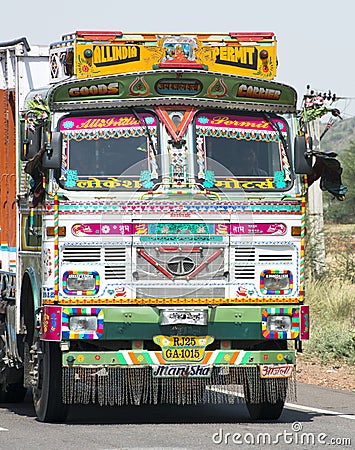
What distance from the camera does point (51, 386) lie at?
11312 mm

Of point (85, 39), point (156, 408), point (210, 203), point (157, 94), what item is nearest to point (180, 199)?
point (210, 203)

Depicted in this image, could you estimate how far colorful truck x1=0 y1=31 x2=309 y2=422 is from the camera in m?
11.2

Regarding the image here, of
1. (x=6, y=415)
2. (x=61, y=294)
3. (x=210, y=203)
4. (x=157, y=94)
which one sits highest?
(x=157, y=94)

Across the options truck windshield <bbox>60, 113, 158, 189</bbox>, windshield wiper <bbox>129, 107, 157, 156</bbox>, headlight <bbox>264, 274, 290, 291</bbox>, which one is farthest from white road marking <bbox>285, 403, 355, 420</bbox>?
windshield wiper <bbox>129, 107, 157, 156</bbox>

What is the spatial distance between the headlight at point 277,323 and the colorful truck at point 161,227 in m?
0.02

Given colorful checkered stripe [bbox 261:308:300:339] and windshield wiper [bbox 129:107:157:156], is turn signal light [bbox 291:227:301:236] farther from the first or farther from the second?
windshield wiper [bbox 129:107:157:156]

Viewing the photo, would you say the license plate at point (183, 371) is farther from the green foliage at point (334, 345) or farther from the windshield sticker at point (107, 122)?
the green foliage at point (334, 345)

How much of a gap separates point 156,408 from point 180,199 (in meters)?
2.90

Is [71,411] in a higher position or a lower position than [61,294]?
lower

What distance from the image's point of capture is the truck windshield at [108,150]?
11.3m

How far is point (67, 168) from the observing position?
37.2 ft

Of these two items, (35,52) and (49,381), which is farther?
(35,52)

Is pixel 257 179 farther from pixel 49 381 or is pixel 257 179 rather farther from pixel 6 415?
pixel 6 415

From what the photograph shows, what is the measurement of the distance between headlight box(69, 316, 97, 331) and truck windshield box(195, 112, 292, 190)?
5.78 ft
